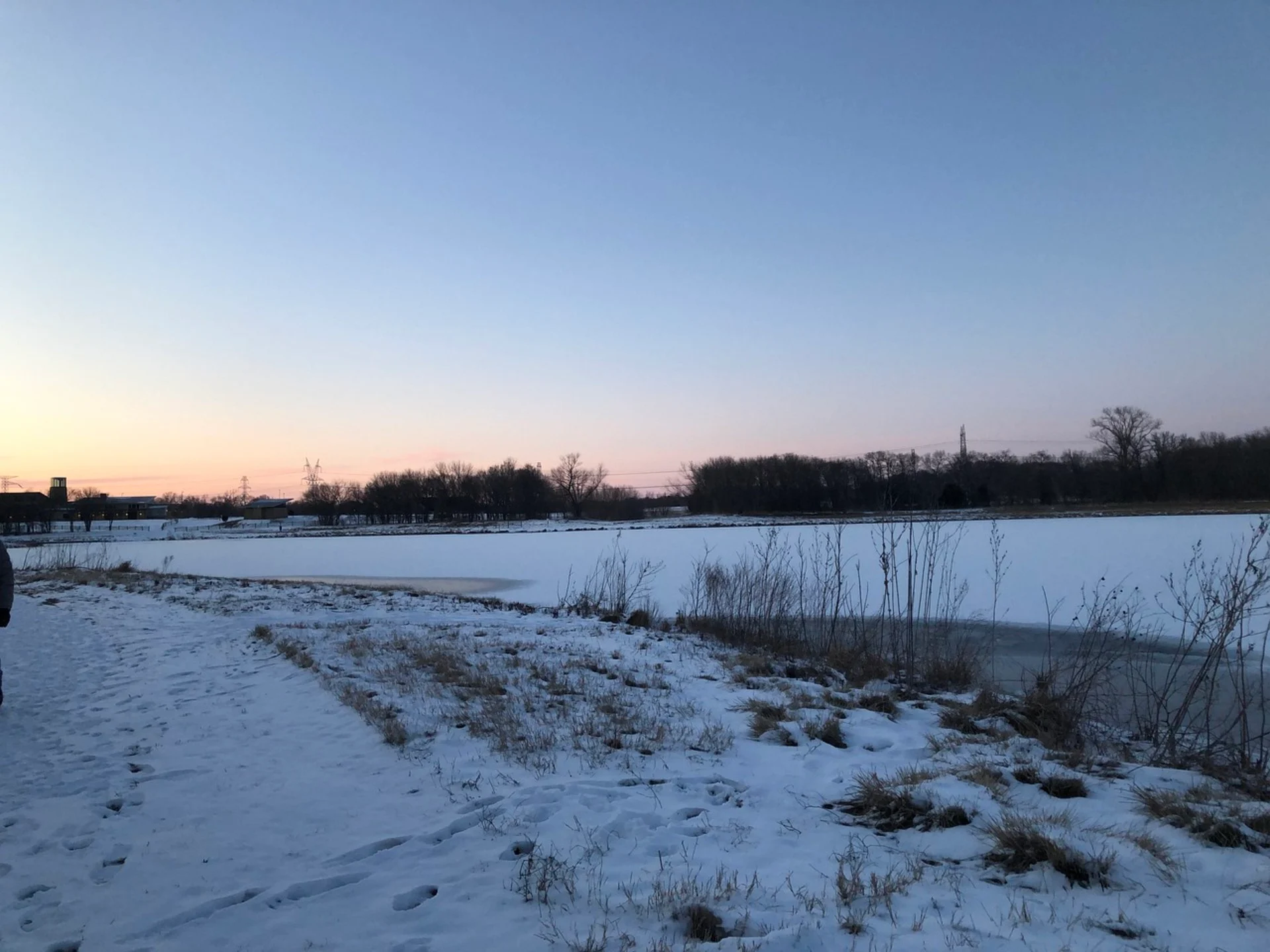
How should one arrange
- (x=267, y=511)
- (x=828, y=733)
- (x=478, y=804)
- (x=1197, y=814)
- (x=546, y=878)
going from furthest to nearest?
(x=267, y=511) → (x=828, y=733) → (x=478, y=804) → (x=1197, y=814) → (x=546, y=878)

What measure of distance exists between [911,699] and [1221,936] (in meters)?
5.08

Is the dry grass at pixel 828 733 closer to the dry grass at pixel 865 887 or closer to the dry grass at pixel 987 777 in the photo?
the dry grass at pixel 987 777

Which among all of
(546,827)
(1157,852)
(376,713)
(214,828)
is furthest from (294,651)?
(1157,852)

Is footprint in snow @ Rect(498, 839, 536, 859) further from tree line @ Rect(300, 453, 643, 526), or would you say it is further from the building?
the building

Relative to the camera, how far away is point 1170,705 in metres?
8.75

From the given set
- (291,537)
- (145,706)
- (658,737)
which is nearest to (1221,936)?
(658,737)

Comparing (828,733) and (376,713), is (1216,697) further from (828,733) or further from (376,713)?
(376,713)

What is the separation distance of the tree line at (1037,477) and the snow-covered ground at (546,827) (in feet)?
166

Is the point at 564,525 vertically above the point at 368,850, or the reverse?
the point at 368,850

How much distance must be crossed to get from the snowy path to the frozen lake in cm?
1200

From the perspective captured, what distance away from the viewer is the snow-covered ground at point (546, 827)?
3371mm

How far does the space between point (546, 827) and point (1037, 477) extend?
89973mm

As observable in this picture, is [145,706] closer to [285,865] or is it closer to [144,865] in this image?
[144,865]

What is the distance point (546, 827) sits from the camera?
14.7 ft
